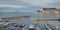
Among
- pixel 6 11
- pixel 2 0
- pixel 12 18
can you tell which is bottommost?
pixel 12 18

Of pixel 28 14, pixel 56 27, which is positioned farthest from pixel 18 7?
pixel 56 27

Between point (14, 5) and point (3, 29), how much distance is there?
0.37m

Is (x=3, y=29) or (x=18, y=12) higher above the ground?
(x=18, y=12)

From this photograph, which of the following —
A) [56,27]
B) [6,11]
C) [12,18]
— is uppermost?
[6,11]

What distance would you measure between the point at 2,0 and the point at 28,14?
0.42 m

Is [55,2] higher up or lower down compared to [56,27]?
higher up

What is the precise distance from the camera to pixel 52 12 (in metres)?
1.50

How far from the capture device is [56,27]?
1457 millimetres

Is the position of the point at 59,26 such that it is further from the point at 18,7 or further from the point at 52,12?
the point at 18,7

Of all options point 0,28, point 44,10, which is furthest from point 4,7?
point 44,10

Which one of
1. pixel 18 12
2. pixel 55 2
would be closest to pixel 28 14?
pixel 18 12

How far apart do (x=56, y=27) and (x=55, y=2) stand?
13.9 inches

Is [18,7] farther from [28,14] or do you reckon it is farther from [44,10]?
[44,10]

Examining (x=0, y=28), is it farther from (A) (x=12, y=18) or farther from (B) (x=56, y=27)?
(B) (x=56, y=27)
